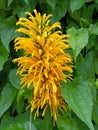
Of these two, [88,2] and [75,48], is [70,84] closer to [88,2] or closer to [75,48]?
[75,48]

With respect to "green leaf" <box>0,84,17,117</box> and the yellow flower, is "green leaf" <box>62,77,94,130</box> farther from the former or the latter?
"green leaf" <box>0,84,17,117</box>

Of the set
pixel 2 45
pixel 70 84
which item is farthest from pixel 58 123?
pixel 2 45

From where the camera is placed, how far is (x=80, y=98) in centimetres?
119

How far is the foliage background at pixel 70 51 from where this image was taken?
4.29 ft

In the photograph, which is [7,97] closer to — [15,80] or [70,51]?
[15,80]

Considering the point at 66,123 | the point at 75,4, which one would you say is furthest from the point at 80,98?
the point at 75,4

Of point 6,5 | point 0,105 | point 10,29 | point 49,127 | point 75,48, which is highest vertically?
point 6,5

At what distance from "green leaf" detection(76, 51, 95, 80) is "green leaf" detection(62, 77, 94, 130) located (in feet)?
0.51

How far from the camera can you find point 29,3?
1482mm

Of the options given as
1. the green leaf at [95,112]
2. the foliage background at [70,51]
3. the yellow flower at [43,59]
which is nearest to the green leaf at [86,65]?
the foliage background at [70,51]

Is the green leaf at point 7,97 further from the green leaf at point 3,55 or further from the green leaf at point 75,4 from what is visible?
the green leaf at point 75,4

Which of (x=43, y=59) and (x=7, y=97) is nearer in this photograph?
(x=43, y=59)

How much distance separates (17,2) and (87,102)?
0.59 m

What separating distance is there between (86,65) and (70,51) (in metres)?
0.12
